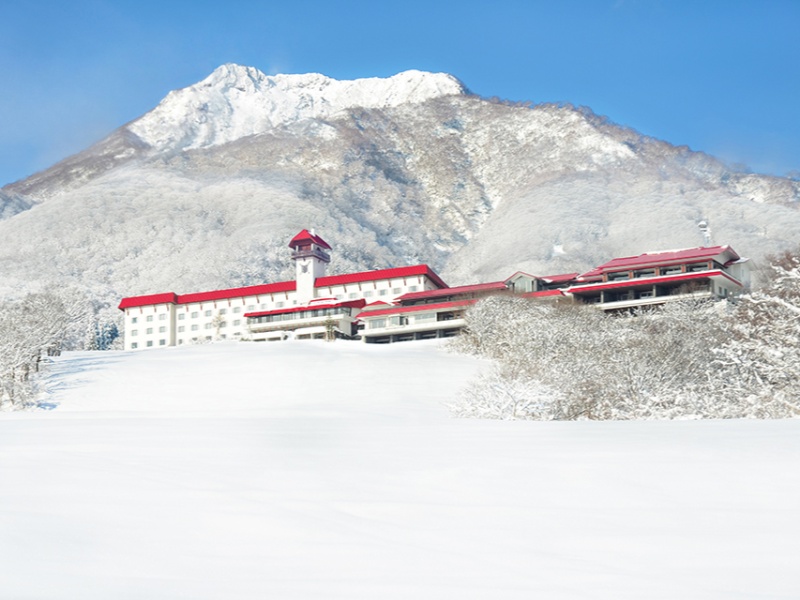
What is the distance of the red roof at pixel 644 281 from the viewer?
64.2 meters

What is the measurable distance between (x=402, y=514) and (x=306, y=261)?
85160 mm

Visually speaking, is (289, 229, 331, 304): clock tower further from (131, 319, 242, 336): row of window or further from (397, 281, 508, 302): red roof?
(397, 281, 508, 302): red roof

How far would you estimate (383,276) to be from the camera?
89.1m

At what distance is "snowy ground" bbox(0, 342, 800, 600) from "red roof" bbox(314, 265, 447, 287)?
246 feet

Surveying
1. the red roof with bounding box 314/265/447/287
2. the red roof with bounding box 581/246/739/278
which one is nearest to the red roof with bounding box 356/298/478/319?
the red roof with bounding box 581/246/739/278

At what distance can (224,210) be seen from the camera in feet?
592

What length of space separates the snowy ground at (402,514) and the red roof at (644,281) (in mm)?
54076

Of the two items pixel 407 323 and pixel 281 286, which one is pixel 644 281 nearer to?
pixel 407 323

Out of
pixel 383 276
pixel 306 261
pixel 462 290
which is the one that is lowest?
pixel 462 290

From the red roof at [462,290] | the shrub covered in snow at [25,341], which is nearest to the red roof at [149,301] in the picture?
the red roof at [462,290]

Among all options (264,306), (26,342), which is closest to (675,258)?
(264,306)

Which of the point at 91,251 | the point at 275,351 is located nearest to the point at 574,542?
the point at 275,351

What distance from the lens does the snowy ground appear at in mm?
5543

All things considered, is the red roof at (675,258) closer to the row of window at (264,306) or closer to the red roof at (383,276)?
the red roof at (383,276)
